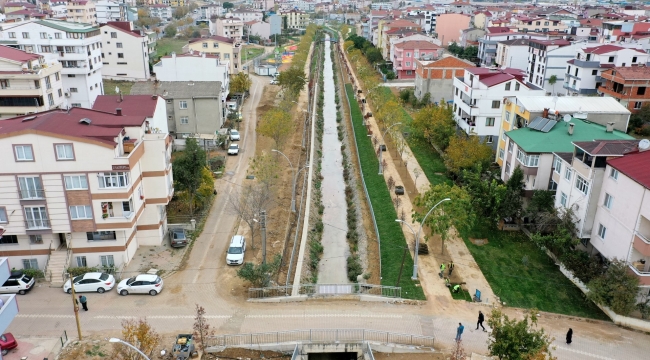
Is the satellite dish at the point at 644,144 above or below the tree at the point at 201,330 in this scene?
above

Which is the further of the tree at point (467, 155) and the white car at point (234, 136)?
the white car at point (234, 136)

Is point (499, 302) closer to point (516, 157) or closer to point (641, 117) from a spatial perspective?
point (516, 157)

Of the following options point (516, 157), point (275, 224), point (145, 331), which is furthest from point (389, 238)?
point (145, 331)

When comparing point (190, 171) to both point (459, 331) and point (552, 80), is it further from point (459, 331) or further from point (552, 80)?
point (552, 80)

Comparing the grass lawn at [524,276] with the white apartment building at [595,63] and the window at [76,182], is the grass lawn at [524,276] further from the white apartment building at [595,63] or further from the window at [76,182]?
the white apartment building at [595,63]

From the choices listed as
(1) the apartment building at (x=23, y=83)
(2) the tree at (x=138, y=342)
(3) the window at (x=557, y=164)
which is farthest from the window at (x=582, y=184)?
(1) the apartment building at (x=23, y=83)

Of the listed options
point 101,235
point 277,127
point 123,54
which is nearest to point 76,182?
point 101,235
